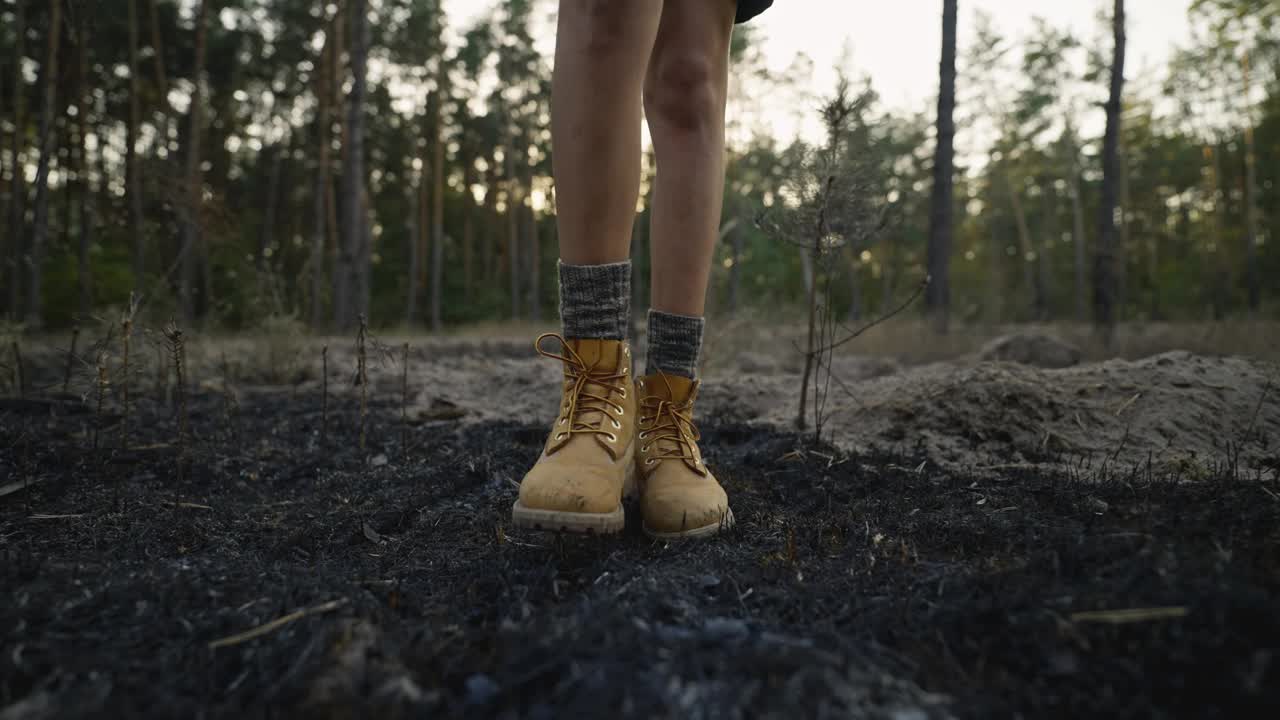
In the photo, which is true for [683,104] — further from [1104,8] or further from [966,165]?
[966,165]

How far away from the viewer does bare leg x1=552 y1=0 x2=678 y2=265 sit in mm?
1271

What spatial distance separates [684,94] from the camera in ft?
5.17

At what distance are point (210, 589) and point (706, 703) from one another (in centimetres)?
82

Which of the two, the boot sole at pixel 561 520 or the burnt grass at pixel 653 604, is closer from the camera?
the burnt grass at pixel 653 604

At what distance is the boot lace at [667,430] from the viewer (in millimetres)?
1513

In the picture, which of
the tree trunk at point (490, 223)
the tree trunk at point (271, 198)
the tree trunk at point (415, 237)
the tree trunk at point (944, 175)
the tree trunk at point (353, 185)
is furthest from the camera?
the tree trunk at point (490, 223)

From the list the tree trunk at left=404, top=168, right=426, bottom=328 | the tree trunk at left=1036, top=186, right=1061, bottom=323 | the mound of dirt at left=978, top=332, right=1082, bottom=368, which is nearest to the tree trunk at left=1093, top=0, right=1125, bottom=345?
the mound of dirt at left=978, top=332, right=1082, bottom=368

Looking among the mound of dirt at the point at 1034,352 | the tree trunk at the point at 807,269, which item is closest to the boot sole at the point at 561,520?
the tree trunk at the point at 807,269

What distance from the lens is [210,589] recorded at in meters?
1.00

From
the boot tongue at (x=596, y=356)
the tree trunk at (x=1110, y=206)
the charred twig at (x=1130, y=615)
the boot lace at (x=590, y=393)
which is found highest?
the tree trunk at (x=1110, y=206)

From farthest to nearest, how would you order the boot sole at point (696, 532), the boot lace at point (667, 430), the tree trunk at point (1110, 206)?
the tree trunk at point (1110, 206), the boot lace at point (667, 430), the boot sole at point (696, 532)

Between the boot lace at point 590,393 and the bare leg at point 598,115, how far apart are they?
0.78ft

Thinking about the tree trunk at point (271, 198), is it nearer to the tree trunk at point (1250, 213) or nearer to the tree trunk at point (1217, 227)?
the tree trunk at point (1250, 213)

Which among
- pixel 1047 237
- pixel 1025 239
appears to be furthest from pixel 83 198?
pixel 1047 237
